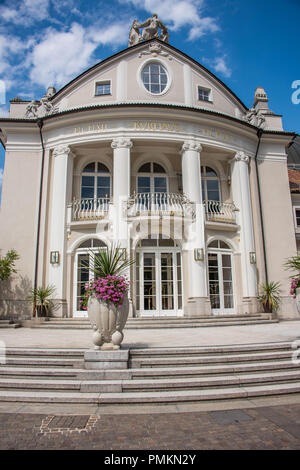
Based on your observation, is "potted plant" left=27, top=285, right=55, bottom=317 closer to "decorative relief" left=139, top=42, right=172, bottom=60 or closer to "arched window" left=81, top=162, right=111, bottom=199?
"arched window" left=81, top=162, right=111, bottom=199

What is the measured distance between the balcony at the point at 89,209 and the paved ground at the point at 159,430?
10.5 m

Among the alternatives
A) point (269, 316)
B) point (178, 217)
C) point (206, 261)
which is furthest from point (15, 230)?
point (269, 316)

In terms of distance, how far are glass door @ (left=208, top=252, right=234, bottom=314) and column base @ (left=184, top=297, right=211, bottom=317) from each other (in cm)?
111

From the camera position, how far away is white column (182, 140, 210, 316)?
13125 mm

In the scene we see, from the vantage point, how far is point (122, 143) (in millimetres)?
14234

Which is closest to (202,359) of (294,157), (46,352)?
(46,352)

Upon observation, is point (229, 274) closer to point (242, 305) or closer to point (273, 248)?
point (242, 305)

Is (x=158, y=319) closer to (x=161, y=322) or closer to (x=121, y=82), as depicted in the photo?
(x=161, y=322)

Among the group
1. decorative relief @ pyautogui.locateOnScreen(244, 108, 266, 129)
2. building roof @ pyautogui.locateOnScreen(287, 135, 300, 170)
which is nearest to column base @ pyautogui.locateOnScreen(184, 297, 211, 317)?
decorative relief @ pyautogui.locateOnScreen(244, 108, 266, 129)

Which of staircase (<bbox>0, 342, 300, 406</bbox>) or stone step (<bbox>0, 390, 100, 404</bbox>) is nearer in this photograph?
stone step (<bbox>0, 390, 100, 404</bbox>)

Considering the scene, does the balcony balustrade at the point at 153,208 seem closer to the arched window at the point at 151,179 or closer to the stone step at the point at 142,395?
the arched window at the point at 151,179

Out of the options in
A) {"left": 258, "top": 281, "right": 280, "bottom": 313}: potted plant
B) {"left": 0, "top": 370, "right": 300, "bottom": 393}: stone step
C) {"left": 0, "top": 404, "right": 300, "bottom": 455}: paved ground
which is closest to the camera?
{"left": 0, "top": 404, "right": 300, "bottom": 455}: paved ground

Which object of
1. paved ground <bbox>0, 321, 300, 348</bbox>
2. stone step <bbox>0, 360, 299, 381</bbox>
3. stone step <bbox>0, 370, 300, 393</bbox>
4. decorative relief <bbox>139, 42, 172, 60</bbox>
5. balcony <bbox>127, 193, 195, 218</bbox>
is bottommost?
stone step <bbox>0, 370, 300, 393</bbox>

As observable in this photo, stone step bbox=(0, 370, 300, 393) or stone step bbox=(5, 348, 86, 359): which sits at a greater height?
stone step bbox=(5, 348, 86, 359)
